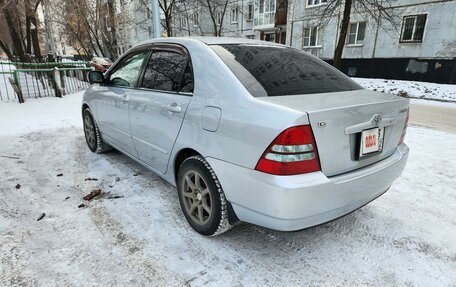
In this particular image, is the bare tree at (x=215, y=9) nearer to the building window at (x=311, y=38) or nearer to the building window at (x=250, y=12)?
the building window at (x=250, y=12)

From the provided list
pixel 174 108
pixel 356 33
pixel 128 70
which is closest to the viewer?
pixel 174 108

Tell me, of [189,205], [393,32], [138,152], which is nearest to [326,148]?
[189,205]

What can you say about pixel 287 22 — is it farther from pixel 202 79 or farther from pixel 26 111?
pixel 202 79

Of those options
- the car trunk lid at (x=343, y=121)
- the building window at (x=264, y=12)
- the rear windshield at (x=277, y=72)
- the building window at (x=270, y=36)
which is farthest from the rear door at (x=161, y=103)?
the building window at (x=270, y=36)

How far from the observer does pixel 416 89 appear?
43.7 ft

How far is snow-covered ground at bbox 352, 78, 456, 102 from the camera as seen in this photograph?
12031 millimetres

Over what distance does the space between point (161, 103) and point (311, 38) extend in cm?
1936

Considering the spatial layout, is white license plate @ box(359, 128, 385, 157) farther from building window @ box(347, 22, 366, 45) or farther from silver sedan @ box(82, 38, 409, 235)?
building window @ box(347, 22, 366, 45)

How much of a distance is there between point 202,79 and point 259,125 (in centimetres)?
76

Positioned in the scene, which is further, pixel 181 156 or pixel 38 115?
pixel 38 115

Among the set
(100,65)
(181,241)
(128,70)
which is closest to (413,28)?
(100,65)

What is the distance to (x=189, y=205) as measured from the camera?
102 inches

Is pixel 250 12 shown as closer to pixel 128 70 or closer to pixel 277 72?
pixel 128 70

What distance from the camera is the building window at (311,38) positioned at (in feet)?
63.7
